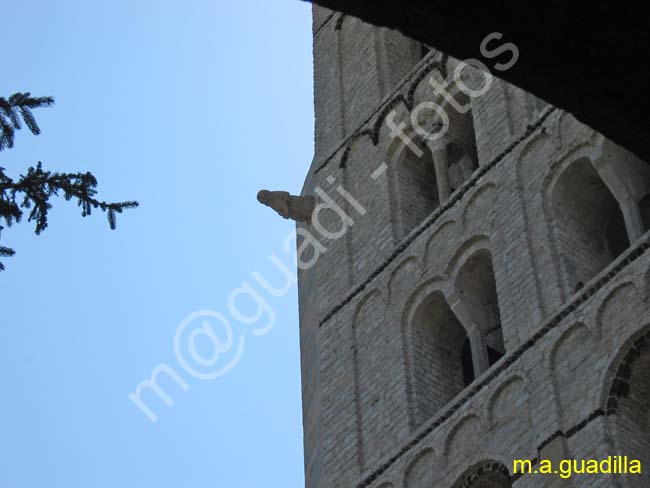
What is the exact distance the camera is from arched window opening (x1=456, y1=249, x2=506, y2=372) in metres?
16.8

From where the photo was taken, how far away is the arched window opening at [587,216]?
16125mm

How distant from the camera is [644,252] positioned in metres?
14.4

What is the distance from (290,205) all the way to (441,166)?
263 cm

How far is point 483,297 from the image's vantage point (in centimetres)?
1712

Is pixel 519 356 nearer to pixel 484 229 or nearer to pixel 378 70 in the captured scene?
pixel 484 229

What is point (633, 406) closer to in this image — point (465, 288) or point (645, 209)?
point (645, 209)

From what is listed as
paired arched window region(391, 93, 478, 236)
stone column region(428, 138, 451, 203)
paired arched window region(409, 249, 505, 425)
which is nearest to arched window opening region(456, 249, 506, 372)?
paired arched window region(409, 249, 505, 425)

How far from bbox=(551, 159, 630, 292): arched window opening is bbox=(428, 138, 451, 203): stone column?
82.6 inches

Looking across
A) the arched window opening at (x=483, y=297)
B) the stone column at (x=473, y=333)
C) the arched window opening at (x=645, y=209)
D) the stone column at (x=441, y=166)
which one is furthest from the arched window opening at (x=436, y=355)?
the arched window opening at (x=645, y=209)

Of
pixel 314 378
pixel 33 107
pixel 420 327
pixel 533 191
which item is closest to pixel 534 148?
pixel 533 191

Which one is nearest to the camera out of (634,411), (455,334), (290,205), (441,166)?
(634,411)

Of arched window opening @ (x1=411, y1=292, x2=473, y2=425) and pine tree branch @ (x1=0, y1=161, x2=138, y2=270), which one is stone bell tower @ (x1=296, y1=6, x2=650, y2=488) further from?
pine tree branch @ (x1=0, y1=161, x2=138, y2=270)

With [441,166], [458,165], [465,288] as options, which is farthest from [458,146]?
[465,288]

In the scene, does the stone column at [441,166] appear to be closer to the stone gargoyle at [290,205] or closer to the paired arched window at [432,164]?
the paired arched window at [432,164]
